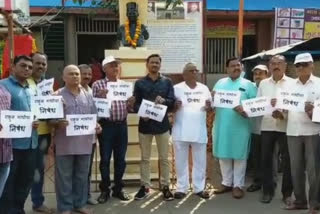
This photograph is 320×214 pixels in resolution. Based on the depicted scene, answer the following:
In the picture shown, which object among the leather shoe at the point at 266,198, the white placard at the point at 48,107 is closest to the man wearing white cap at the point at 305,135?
the leather shoe at the point at 266,198

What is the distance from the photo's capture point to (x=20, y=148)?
571cm

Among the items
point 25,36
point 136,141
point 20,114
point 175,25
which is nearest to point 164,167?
point 136,141

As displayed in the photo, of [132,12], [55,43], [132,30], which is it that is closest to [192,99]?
[132,30]

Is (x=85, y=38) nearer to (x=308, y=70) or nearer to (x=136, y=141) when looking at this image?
(x=136, y=141)

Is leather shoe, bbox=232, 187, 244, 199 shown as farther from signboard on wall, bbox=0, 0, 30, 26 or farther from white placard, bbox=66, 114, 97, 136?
signboard on wall, bbox=0, 0, 30, 26

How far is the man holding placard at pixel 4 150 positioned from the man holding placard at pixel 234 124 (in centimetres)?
292

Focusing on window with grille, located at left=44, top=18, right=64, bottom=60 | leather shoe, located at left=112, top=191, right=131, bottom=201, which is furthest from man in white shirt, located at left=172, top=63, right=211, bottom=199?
window with grille, located at left=44, top=18, right=64, bottom=60

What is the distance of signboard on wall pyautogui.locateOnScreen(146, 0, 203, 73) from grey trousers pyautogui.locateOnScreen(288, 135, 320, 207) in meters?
3.87

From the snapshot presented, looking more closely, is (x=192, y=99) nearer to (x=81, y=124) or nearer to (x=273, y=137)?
(x=273, y=137)

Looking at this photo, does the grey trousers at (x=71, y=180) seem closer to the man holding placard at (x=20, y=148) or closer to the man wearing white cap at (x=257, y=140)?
the man holding placard at (x=20, y=148)

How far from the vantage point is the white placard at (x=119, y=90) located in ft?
22.3

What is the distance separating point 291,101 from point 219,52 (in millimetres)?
9102

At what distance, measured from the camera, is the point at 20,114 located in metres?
5.42

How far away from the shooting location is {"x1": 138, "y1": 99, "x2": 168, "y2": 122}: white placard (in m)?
6.80
